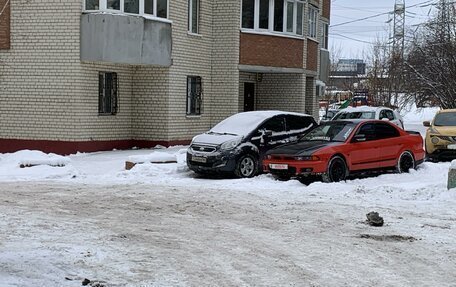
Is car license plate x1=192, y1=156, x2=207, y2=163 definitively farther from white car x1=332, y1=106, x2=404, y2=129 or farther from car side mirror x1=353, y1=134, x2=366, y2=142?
white car x1=332, y1=106, x2=404, y2=129

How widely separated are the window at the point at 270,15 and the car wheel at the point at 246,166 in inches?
401

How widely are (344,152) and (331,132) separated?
917mm

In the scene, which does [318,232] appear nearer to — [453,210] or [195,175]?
[453,210]

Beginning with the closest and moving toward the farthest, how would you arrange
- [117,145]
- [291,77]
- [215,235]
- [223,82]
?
1. [215,235]
2. [117,145]
3. [223,82]
4. [291,77]

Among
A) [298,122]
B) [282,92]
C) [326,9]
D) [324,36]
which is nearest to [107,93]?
[298,122]

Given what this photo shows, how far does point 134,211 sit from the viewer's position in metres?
10.2

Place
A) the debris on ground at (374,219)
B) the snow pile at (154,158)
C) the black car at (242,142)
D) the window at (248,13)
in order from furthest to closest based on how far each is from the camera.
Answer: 1. the window at (248,13)
2. the snow pile at (154,158)
3. the black car at (242,142)
4. the debris on ground at (374,219)

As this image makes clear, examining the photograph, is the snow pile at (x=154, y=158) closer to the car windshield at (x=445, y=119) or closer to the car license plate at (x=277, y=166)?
the car license plate at (x=277, y=166)

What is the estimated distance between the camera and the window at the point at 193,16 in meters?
22.4

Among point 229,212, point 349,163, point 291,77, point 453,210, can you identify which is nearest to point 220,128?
point 349,163

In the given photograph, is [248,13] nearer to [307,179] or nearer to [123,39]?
[123,39]

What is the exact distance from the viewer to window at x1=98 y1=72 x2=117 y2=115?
2002 cm

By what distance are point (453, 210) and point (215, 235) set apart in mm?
4496

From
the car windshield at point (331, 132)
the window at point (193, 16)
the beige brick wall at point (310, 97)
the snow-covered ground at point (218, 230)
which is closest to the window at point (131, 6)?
the window at point (193, 16)
